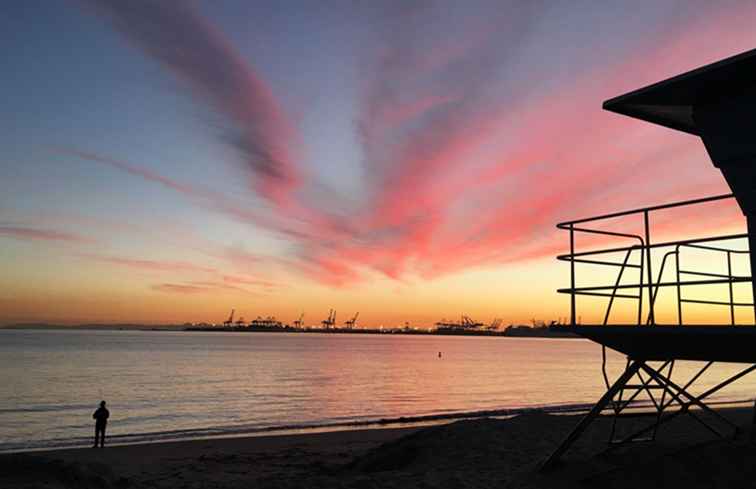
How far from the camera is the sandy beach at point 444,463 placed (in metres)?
8.92

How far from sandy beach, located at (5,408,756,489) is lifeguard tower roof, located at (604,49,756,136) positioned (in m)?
5.00

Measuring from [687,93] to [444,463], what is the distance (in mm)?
8768

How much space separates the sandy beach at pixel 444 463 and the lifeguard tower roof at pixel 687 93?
4998mm

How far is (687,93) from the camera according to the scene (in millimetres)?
7617

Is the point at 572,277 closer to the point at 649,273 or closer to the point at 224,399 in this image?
the point at 649,273

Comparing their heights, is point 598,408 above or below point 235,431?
above

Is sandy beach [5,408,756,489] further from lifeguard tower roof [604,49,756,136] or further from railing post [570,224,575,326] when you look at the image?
lifeguard tower roof [604,49,756,136]

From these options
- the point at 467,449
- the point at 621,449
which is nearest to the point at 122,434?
the point at 467,449

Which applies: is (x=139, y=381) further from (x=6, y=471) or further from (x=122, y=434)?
(x=6, y=471)

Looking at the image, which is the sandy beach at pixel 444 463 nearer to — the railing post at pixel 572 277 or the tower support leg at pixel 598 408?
the tower support leg at pixel 598 408

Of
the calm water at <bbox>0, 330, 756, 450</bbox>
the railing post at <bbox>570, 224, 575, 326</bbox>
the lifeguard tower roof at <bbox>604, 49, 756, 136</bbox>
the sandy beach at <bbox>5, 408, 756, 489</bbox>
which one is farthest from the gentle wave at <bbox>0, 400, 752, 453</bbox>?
the lifeguard tower roof at <bbox>604, 49, 756, 136</bbox>

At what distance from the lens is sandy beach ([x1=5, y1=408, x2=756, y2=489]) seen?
892cm

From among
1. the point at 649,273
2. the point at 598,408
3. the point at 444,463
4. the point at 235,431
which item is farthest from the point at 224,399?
the point at 649,273

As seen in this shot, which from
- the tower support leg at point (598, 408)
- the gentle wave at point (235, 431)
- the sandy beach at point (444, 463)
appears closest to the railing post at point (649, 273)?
the tower support leg at point (598, 408)
